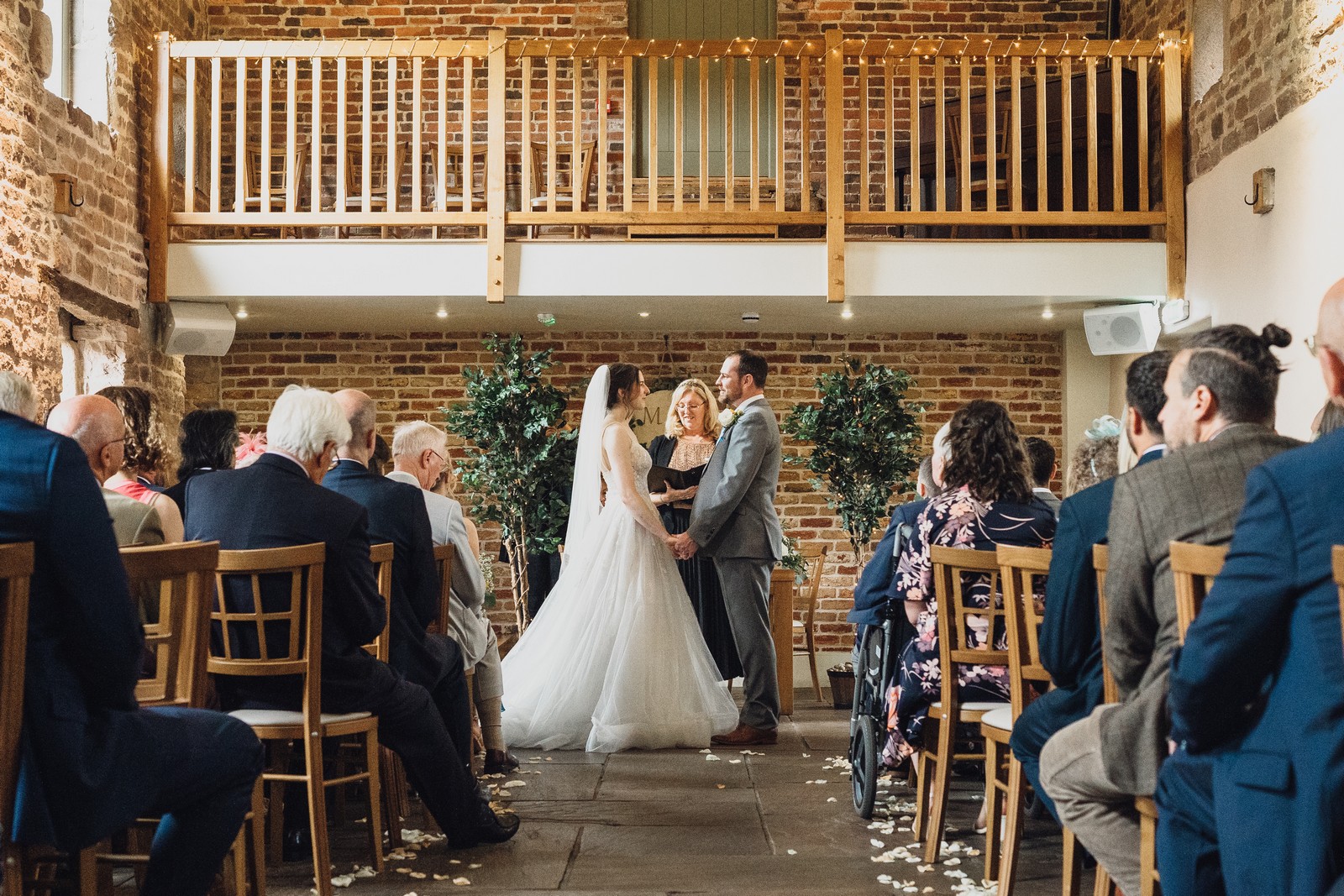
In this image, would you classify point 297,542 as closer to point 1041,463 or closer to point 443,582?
point 443,582

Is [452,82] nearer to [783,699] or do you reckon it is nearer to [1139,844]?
[783,699]

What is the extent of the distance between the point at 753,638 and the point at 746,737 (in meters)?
0.40

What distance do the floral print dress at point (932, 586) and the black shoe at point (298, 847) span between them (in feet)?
5.42

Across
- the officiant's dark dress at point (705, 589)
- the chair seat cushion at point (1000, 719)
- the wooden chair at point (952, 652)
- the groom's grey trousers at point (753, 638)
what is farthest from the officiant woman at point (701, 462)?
the chair seat cushion at point (1000, 719)

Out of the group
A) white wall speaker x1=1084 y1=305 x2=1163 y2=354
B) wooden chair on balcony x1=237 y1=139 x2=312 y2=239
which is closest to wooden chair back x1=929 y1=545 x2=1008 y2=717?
white wall speaker x1=1084 y1=305 x2=1163 y2=354

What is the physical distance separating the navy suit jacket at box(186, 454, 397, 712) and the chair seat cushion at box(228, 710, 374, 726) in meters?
0.02

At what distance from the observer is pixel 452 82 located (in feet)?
30.7

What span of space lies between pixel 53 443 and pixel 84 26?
5.80m

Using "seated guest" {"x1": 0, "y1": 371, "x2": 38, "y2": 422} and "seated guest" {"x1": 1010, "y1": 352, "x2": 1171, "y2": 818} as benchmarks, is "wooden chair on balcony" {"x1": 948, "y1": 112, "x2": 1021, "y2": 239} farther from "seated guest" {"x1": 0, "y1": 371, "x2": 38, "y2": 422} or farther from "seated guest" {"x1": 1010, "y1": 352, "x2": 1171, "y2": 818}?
"seated guest" {"x1": 0, "y1": 371, "x2": 38, "y2": 422}

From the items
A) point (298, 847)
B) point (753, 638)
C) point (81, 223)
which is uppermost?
point (81, 223)

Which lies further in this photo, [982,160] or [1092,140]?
[982,160]

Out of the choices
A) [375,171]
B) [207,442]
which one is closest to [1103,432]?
[207,442]

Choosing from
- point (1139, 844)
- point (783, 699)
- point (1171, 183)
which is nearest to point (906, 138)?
point (1171, 183)

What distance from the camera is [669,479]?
6.00 metres
